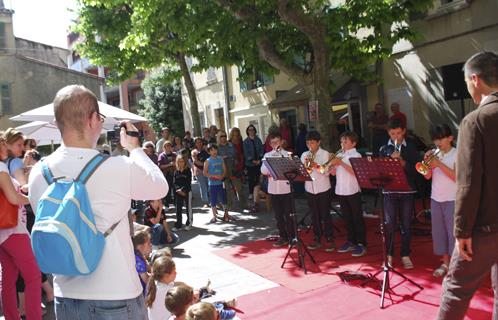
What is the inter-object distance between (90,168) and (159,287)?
2.29 meters

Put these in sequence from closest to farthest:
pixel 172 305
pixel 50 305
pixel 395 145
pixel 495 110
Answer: pixel 495 110 < pixel 172 305 < pixel 50 305 < pixel 395 145

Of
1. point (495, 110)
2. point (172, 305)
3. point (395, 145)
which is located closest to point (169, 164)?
point (395, 145)

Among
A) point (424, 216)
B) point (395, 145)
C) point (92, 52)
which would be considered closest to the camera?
point (395, 145)

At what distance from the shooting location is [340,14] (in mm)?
10398

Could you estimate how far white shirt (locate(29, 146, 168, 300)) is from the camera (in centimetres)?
224

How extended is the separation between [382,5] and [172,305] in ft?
29.4

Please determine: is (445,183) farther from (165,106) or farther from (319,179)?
(165,106)

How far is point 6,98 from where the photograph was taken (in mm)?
26688

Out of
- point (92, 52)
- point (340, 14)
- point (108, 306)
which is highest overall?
point (92, 52)

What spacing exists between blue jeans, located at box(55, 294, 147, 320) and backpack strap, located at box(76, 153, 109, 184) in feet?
1.97

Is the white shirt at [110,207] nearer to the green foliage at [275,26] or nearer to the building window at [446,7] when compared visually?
the green foliage at [275,26]

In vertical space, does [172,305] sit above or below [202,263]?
above

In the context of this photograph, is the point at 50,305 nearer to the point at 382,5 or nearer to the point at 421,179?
the point at 421,179

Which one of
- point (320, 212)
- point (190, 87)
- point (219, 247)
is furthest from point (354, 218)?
point (190, 87)
